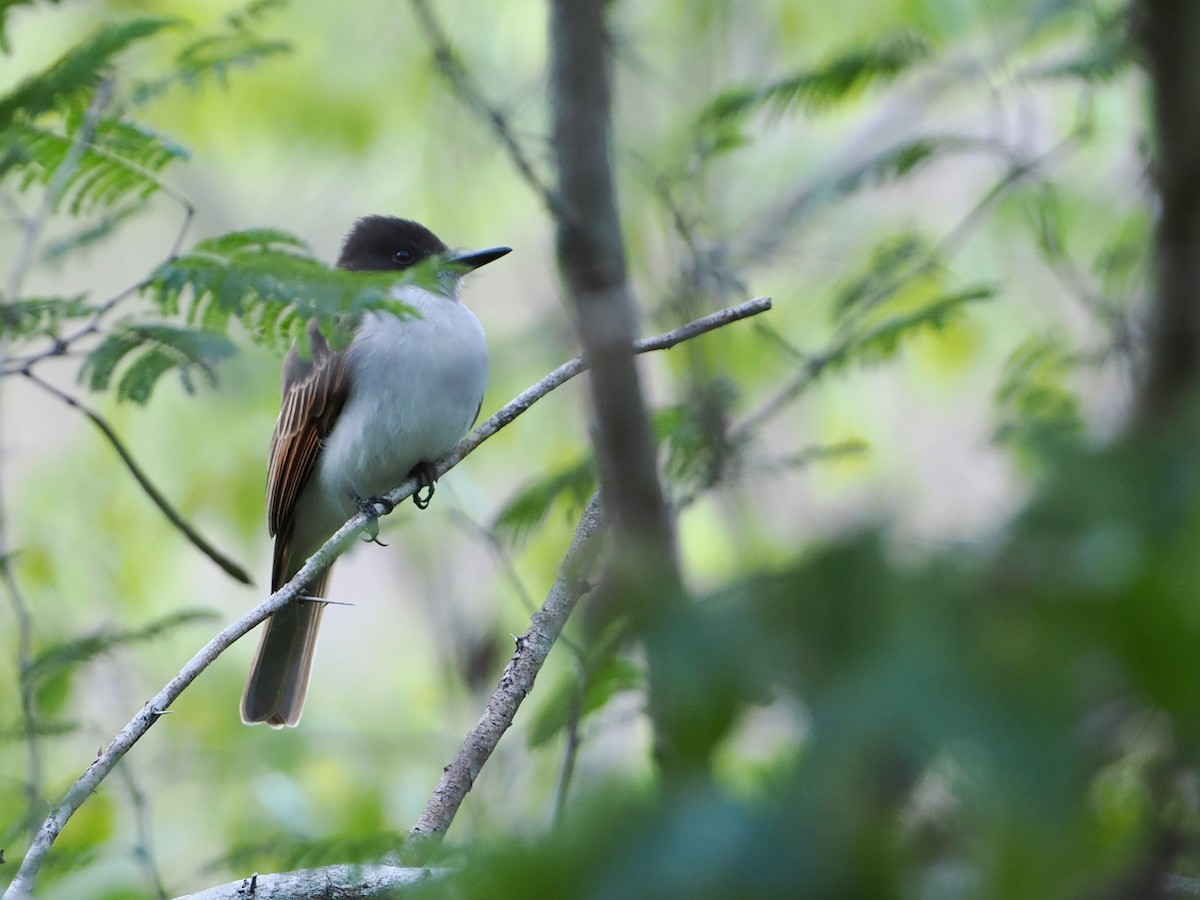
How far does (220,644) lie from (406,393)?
2007 mm

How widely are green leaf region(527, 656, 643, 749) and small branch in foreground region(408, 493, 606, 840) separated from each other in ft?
0.26

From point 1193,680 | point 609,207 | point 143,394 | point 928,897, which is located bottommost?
point 928,897

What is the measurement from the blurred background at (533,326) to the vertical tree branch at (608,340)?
0.42ft

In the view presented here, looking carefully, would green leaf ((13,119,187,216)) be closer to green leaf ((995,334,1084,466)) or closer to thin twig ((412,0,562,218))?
thin twig ((412,0,562,218))

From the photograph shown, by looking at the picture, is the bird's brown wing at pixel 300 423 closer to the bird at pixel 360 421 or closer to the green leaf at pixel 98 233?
the bird at pixel 360 421

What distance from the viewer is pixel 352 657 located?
8016 mm

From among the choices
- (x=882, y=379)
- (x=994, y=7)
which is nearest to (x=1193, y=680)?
(x=994, y=7)

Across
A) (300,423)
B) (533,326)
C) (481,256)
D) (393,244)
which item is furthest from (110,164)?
(533,326)

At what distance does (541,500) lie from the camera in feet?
11.6

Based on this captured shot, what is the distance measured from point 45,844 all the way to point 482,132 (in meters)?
2.41

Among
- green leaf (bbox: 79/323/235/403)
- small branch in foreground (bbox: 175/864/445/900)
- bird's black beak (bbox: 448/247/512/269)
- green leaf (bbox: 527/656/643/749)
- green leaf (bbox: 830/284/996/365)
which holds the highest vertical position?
bird's black beak (bbox: 448/247/512/269)

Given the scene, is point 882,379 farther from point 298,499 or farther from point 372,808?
point 372,808

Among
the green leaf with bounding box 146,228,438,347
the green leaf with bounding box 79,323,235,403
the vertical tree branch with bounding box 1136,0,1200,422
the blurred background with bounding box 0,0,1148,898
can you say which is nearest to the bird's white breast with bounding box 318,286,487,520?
the blurred background with bounding box 0,0,1148,898

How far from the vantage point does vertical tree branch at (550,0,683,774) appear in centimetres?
102
